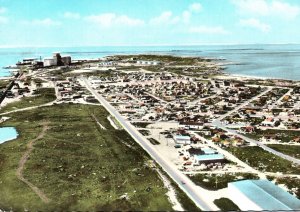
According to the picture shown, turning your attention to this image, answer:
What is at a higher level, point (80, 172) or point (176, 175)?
point (176, 175)

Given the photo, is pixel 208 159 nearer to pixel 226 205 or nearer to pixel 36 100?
pixel 226 205

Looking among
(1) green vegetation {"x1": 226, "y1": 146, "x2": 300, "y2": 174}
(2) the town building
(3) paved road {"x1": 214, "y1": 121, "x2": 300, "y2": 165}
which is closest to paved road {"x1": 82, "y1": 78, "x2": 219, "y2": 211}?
(2) the town building

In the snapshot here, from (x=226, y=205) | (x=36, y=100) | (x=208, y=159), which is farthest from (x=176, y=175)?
(x=36, y=100)

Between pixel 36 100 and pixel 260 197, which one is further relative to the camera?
pixel 36 100

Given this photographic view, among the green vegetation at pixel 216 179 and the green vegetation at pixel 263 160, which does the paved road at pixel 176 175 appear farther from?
the green vegetation at pixel 263 160

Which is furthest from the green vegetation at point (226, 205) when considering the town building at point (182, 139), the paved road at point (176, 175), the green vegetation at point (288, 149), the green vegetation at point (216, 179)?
the town building at point (182, 139)

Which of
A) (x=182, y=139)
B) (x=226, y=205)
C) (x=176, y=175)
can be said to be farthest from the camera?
(x=182, y=139)

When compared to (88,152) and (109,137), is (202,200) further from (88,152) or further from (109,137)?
(109,137)
